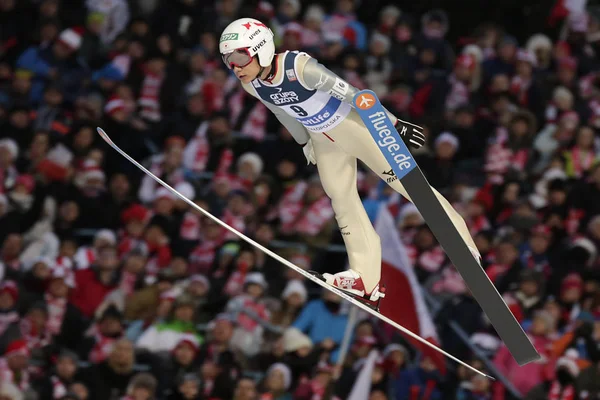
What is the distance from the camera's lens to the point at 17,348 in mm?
10727

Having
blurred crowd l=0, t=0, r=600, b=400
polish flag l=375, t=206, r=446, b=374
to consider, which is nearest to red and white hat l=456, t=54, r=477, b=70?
blurred crowd l=0, t=0, r=600, b=400

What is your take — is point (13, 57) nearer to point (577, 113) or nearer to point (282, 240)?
point (282, 240)

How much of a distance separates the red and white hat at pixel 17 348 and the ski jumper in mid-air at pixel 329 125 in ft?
12.5

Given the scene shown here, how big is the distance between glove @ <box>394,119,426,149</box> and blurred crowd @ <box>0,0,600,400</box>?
3.61 m

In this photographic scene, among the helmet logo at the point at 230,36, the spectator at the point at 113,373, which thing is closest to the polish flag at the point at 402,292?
the spectator at the point at 113,373

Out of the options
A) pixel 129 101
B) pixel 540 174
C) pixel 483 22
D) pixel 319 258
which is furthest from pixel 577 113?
pixel 129 101

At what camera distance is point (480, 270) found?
7609 mm

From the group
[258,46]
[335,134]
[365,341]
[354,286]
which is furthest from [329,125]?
[365,341]

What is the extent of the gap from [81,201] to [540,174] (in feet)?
14.8

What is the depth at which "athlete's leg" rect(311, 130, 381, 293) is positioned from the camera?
7820mm

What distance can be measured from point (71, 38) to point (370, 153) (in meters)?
6.69

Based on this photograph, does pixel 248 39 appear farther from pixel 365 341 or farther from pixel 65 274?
pixel 65 274

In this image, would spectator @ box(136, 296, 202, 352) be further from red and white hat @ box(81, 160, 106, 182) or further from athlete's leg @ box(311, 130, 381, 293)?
athlete's leg @ box(311, 130, 381, 293)

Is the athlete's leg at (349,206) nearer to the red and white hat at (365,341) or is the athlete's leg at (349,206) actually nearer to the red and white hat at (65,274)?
the red and white hat at (365,341)
